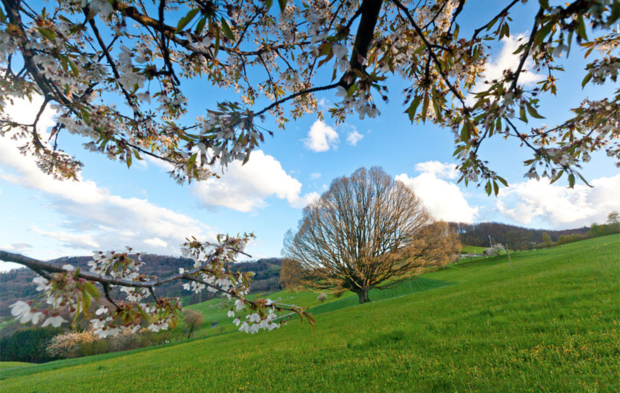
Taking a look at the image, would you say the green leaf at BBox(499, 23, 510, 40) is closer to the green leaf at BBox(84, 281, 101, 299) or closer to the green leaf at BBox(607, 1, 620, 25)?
the green leaf at BBox(607, 1, 620, 25)

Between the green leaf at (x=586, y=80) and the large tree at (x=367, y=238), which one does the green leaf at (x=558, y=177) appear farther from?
the large tree at (x=367, y=238)

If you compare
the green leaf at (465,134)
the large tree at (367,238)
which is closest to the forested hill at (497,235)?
the large tree at (367,238)

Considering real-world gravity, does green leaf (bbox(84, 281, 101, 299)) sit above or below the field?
above

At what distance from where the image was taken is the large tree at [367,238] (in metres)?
15.2

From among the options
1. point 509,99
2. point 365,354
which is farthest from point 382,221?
point 509,99

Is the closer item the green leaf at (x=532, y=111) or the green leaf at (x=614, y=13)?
the green leaf at (x=614, y=13)

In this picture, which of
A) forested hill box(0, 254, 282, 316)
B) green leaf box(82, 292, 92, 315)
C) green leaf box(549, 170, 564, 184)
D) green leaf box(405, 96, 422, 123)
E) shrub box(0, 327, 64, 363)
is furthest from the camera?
shrub box(0, 327, 64, 363)

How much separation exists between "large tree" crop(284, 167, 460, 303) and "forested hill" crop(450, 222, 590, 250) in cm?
4389

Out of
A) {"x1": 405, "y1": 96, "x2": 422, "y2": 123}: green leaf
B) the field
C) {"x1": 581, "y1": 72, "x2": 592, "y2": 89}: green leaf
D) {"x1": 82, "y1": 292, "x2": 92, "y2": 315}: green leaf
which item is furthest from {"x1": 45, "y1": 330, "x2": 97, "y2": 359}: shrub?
{"x1": 581, "y1": 72, "x2": 592, "y2": 89}: green leaf

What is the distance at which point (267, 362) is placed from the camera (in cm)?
535

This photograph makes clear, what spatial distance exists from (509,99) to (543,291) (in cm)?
739

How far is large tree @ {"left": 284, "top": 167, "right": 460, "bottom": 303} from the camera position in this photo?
1519 centimetres

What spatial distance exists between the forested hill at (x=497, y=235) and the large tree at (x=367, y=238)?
43.9 m

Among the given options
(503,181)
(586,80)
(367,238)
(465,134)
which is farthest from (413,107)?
(367,238)
